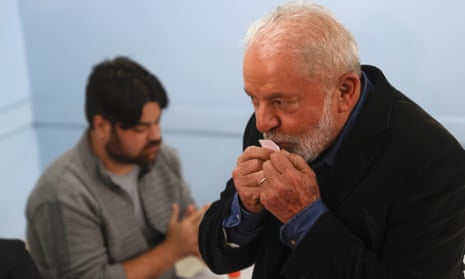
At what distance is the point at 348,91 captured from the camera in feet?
3.56

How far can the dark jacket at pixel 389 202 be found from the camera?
102 cm

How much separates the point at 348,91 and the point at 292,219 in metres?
0.25

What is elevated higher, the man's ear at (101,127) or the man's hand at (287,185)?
the man's hand at (287,185)

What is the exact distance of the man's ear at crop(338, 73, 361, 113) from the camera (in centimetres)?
106

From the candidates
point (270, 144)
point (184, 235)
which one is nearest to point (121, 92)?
point (184, 235)

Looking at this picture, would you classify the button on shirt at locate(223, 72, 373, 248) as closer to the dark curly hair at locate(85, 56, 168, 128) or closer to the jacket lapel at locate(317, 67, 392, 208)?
the jacket lapel at locate(317, 67, 392, 208)

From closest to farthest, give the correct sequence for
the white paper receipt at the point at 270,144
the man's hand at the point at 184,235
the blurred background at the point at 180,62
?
the white paper receipt at the point at 270,144, the blurred background at the point at 180,62, the man's hand at the point at 184,235

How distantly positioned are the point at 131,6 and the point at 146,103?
2.45 feet

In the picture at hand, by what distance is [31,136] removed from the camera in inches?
122

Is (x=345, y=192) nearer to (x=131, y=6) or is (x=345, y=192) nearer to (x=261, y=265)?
(x=261, y=265)

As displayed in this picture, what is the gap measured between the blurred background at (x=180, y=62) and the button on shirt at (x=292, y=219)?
764 mm

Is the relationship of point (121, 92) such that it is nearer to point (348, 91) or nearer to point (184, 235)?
point (184, 235)

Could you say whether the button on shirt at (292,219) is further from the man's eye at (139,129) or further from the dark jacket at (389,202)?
the man's eye at (139,129)

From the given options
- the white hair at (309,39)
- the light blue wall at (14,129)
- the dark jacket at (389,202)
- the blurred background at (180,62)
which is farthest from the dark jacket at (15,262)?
the light blue wall at (14,129)
